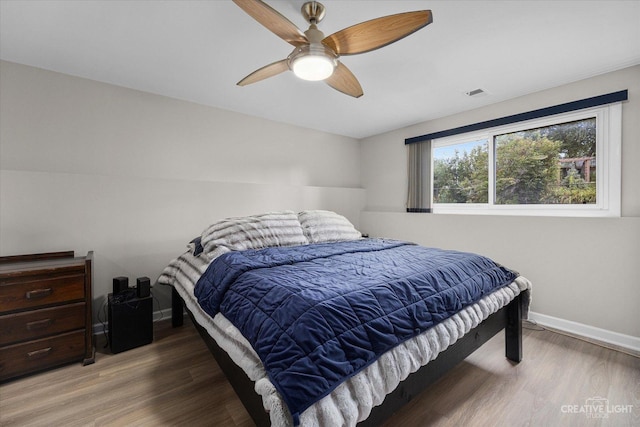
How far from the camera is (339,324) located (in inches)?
41.4

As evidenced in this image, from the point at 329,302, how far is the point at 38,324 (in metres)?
2.01

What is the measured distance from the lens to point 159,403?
5.08 ft

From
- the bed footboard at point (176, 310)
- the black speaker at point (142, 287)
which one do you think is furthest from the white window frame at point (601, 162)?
the black speaker at point (142, 287)

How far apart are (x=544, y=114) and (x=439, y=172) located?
48.8 inches

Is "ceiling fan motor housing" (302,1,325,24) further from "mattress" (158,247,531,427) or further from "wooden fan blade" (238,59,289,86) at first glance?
"mattress" (158,247,531,427)

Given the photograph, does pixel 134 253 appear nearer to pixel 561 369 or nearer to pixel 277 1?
pixel 277 1

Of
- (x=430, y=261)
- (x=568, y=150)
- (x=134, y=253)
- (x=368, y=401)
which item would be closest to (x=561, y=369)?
(x=430, y=261)

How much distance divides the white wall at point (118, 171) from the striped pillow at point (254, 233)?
664 millimetres

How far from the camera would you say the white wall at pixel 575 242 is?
7.27 feet

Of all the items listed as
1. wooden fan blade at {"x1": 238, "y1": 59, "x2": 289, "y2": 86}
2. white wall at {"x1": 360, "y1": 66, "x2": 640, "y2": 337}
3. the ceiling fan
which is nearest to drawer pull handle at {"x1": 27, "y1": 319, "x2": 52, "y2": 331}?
wooden fan blade at {"x1": 238, "y1": 59, "x2": 289, "y2": 86}

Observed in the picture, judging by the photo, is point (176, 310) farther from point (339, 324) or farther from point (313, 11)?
point (313, 11)

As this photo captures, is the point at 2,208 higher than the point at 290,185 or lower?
lower

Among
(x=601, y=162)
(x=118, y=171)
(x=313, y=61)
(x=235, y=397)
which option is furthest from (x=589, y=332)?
(x=118, y=171)

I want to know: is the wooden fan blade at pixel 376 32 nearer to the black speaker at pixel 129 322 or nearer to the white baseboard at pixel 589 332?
the black speaker at pixel 129 322
